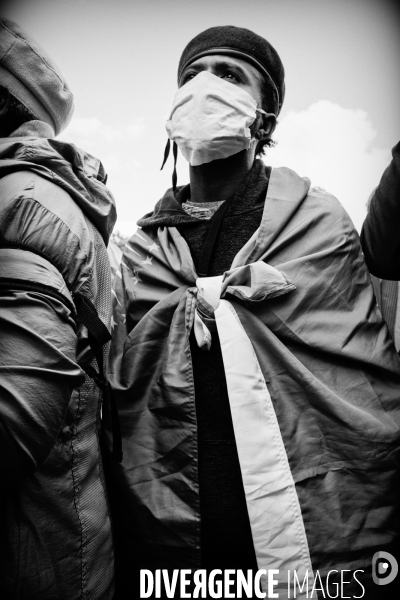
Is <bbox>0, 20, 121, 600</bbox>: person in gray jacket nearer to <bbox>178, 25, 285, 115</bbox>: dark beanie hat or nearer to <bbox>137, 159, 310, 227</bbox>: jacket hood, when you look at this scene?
<bbox>137, 159, 310, 227</bbox>: jacket hood

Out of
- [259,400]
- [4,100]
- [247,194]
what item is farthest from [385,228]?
[4,100]

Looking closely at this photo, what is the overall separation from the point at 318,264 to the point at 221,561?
893 millimetres

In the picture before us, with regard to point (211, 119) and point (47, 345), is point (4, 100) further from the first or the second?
point (47, 345)

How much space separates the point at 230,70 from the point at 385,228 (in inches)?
36.1

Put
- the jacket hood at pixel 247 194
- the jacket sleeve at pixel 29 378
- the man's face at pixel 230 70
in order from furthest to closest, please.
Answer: the man's face at pixel 230 70 → the jacket hood at pixel 247 194 → the jacket sleeve at pixel 29 378

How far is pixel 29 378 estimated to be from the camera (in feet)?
2.93

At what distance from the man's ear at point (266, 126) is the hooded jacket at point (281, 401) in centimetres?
43

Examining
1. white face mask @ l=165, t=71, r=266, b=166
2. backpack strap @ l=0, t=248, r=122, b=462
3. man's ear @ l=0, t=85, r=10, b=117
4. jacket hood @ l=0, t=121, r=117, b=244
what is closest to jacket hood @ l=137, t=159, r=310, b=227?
white face mask @ l=165, t=71, r=266, b=166

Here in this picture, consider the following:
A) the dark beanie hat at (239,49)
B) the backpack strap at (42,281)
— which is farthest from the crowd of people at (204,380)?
the dark beanie hat at (239,49)

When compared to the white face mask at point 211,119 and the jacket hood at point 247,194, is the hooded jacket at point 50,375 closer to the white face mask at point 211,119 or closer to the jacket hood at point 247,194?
the jacket hood at point 247,194

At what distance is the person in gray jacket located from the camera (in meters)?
0.90

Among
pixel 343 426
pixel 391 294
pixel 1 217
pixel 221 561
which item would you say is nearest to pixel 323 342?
pixel 343 426

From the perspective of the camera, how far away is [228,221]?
1745mm

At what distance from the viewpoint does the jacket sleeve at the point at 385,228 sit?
55.8 inches
